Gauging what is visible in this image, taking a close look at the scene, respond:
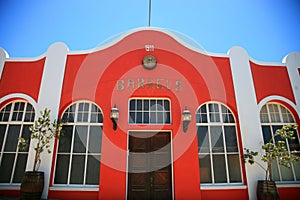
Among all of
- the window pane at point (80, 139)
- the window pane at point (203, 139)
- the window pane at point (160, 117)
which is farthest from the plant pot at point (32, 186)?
the window pane at point (203, 139)

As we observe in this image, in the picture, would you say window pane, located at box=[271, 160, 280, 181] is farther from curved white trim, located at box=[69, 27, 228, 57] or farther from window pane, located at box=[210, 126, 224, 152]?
curved white trim, located at box=[69, 27, 228, 57]

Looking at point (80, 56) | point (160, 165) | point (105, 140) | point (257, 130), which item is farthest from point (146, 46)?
point (257, 130)

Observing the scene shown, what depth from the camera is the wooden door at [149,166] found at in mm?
5762

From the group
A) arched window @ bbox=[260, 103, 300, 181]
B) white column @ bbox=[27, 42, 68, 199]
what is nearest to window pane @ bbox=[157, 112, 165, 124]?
white column @ bbox=[27, 42, 68, 199]

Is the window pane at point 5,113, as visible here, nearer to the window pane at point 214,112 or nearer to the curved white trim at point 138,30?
the curved white trim at point 138,30

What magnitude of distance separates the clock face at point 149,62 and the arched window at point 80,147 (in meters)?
2.08

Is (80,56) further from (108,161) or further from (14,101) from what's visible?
(108,161)

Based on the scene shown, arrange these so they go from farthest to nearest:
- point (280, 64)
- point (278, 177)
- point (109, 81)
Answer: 1. point (280, 64)
2. point (109, 81)
3. point (278, 177)

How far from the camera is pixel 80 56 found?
6.90 meters

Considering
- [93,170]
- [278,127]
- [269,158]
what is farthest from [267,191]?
[93,170]

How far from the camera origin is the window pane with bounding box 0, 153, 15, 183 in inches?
235

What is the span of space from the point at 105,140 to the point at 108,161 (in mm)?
597

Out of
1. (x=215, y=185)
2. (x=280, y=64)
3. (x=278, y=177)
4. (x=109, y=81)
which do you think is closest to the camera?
(x=215, y=185)

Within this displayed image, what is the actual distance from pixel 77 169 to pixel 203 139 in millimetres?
3835
